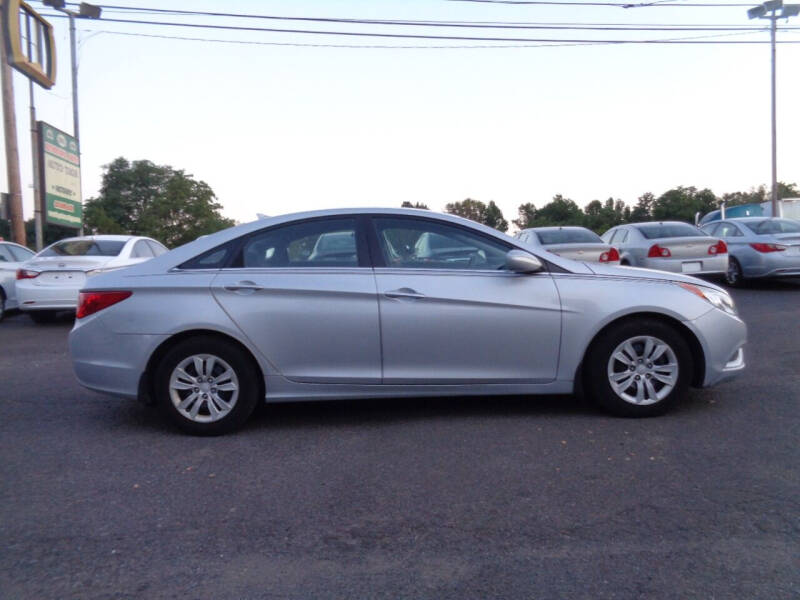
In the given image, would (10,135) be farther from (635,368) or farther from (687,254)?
(635,368)

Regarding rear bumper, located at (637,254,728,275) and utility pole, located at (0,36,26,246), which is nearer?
rear bumper, located at (637,254,728,275)

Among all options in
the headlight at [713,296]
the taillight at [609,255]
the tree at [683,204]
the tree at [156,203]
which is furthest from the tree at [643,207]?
the headlight at [713,296]

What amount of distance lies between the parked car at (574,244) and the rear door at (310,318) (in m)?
7.39

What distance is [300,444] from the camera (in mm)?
4910

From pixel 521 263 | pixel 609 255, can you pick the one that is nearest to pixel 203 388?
pixel 521 263

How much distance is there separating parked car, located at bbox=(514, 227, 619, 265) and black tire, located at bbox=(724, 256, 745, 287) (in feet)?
8.62

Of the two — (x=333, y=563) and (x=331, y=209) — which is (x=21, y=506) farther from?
(x=331, y=209)

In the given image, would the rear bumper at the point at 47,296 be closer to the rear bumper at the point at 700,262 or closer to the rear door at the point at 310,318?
the rear door at the point at 310,318

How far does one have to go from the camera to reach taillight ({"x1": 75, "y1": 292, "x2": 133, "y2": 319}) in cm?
517

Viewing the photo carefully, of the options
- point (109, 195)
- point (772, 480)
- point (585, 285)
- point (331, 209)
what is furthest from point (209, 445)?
point (109, 195)

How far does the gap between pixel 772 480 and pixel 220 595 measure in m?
2.89

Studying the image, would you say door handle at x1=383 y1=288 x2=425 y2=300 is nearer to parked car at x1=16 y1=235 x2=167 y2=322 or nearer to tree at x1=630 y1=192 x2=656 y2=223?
parked car at x1=16 y1=235 x2=167 y2=322

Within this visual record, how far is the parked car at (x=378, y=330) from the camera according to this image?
509 centimetres

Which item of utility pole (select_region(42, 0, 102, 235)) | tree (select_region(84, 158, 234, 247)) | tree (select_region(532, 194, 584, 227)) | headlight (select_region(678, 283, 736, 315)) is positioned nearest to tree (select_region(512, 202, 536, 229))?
tree (select_region(532, 194, 584, 227))
